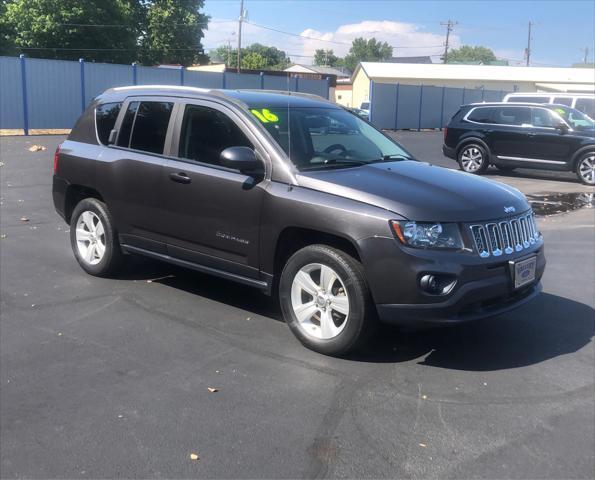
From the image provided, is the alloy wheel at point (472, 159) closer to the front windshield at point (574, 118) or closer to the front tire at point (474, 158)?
the front tire at point (474, 158)

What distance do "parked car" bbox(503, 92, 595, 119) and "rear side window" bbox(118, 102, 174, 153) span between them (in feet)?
45.4

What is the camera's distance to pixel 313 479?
10.5ft

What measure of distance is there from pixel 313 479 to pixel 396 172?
8.51ft

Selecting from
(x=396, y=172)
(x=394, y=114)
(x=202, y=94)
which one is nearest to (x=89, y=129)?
(x=202, y=94)

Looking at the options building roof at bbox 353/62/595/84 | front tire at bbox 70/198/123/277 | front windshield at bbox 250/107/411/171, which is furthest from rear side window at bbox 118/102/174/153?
building roof at bbox 353/62/595/84

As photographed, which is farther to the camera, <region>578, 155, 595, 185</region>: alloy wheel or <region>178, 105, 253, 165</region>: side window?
<region>578, 155, 595, 185</region>: alloy wheel

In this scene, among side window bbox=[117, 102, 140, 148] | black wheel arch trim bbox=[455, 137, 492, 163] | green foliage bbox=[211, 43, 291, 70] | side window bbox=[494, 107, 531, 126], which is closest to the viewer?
side window bbox=[117, 102, 140, 148]

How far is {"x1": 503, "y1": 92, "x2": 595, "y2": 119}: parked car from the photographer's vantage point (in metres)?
17.9

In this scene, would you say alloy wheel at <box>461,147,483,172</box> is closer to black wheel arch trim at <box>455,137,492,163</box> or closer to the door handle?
black wheel arch trim at <box>455,137,492,163</box>

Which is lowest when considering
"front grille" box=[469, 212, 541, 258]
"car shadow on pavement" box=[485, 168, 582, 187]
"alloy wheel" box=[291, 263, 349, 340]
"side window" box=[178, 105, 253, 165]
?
"car shadow on pavement" box=[485, 168, 582, 187]

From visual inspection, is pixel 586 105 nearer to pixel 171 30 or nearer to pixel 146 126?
pixel 146 126

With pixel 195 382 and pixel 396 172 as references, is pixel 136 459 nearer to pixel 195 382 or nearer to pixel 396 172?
pixel 195 382

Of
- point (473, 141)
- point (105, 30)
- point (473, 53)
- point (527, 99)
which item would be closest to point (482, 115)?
point (473, 141)

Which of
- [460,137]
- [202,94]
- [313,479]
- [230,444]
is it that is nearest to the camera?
[313,479]
